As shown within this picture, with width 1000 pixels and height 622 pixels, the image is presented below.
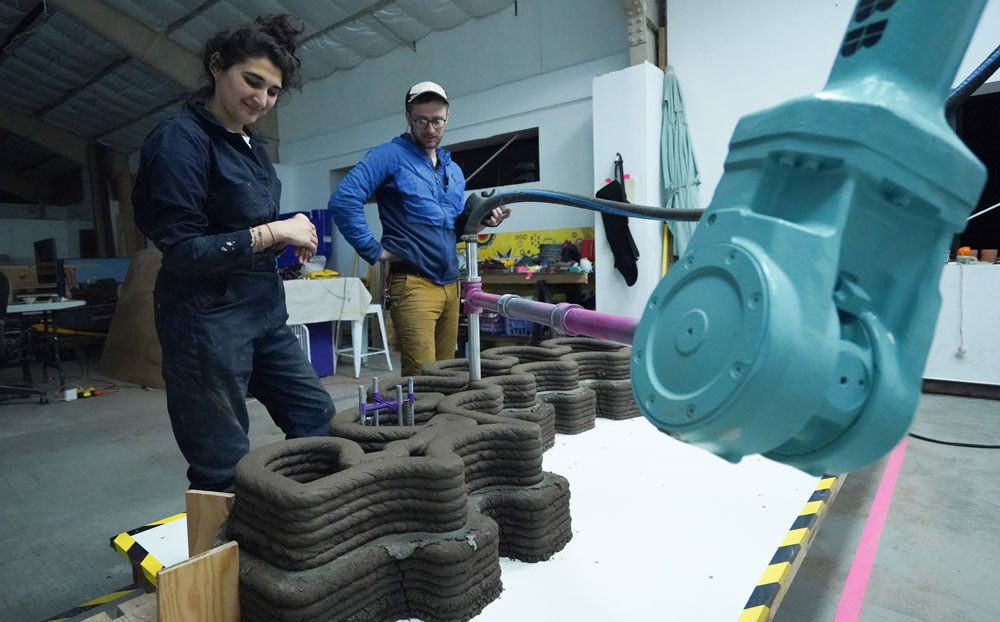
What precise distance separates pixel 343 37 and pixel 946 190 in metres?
6.88

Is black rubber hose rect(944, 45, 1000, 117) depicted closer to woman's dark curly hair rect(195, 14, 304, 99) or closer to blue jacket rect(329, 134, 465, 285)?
woman's dark curly hair rect(195, 14, 304, 99)

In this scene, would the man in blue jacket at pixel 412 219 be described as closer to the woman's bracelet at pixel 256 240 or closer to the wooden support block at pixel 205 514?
the woman's bracelet at pixel 256 240

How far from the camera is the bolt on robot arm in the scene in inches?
17.0

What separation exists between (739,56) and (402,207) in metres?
3.13

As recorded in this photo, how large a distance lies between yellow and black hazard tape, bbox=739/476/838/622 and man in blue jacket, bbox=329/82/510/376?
1163 millimetres

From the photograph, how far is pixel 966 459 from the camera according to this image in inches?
92.5

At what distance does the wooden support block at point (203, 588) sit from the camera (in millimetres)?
746

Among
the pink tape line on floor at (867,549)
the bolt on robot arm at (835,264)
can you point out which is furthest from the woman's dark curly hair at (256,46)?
the pink tape line on floor at (867,549)

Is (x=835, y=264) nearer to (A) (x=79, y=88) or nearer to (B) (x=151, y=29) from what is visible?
(B) (x=151, y=29)

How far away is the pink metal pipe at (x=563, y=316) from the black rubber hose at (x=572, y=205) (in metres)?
0.19

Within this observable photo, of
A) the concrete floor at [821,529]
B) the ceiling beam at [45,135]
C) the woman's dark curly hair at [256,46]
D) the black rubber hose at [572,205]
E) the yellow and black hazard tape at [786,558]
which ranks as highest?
the ceiling beam at [45,135]

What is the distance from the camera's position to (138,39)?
21.1ft

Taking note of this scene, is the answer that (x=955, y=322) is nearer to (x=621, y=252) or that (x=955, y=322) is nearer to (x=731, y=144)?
(x=621, y=252)

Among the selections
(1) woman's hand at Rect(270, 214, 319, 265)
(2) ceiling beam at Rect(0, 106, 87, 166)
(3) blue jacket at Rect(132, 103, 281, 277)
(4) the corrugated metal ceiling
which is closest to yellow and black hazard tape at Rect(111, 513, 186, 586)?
(3) blue jacket at Rect(132, 103, 281, 277)
